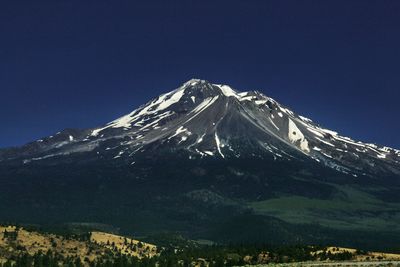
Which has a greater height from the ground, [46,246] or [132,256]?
[46,246]

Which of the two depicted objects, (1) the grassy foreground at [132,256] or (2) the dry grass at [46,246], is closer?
(1) the grassy foreground at [132,256]

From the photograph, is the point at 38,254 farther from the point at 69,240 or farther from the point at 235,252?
the point at 235,252

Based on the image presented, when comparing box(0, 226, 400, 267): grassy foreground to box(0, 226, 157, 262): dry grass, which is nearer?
box(0, 226, 400, 267): grassy foreground

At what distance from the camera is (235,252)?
17975 centimetres

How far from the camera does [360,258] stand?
143 metres

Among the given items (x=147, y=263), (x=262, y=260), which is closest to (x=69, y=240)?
(x=147, y=263)

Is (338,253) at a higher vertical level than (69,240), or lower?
lower

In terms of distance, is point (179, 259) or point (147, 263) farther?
point (179, 259)

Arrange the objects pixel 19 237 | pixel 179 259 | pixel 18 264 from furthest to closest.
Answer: pixel 19 237
pixel 179 259
pixel 18 264

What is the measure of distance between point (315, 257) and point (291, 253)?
1028 centimetres

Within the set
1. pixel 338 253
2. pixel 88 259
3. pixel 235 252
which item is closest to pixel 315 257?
pixel 338 253

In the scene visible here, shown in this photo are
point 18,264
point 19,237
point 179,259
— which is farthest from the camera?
point 19,237

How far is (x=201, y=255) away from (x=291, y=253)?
27700 mm

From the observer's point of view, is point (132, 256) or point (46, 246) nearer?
point (132, 256)
